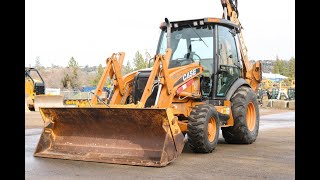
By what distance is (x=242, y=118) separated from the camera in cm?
858

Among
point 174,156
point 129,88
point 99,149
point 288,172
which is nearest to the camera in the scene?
point 288,172

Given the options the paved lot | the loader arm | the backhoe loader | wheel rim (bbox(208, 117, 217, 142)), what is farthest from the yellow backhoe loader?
wheel rim (bbox(208, 117, 217, 142))

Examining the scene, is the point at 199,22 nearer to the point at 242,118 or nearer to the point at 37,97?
the point at 242,118

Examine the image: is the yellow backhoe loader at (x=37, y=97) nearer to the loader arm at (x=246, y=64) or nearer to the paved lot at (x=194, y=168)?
the loader arm at (x=246, y=64)

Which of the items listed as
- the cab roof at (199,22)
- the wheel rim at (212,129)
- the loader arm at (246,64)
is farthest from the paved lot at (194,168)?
the cab roof at (199,22)

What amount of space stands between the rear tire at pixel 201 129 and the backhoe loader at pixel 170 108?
0.02 m

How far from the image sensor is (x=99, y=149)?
6.89 m

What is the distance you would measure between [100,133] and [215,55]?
2.87 metres

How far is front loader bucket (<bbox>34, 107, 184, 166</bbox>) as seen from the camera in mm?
6410

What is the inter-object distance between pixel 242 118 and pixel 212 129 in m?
1.21
